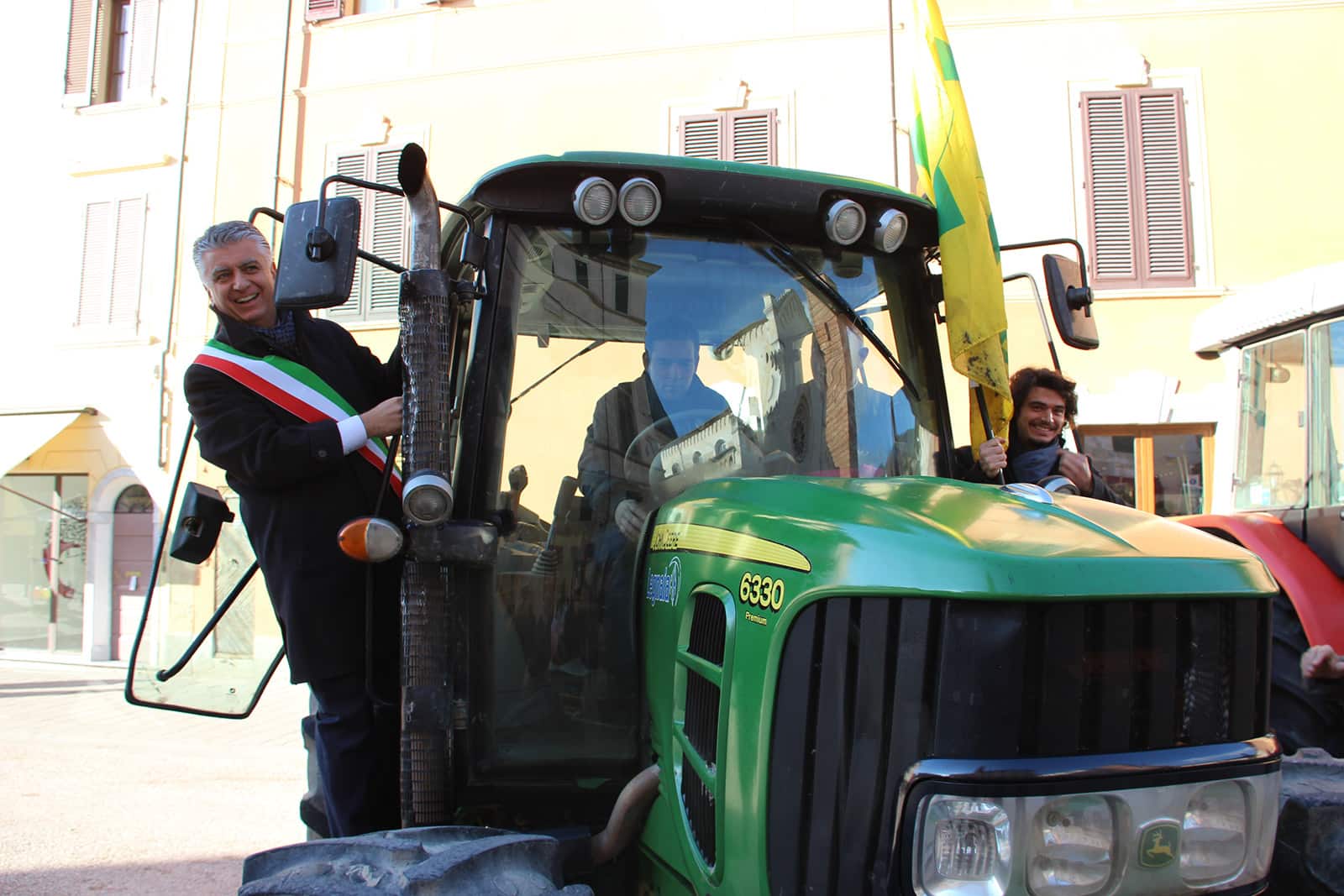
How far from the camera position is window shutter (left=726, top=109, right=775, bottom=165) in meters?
9.95

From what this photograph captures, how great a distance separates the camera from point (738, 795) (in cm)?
178

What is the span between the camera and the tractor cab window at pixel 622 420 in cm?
246

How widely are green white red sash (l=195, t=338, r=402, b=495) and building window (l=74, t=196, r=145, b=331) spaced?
1055 centimetres

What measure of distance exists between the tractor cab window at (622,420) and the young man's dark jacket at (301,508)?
38cm

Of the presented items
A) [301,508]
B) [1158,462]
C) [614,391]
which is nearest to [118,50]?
[1158,462]

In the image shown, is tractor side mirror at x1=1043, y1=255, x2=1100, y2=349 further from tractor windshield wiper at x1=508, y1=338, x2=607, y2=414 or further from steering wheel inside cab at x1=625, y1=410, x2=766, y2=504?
tractor windshield wiper at x1=508, y1=338, x2=607, y2=414

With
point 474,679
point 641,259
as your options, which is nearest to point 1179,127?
point 641,259

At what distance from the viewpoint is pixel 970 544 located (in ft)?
5.29

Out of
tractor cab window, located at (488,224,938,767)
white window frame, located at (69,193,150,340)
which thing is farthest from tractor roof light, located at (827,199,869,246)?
white window frame, located at (69,193,150,340)

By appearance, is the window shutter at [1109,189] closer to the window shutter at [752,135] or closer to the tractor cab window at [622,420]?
the window shutter at [752,135]

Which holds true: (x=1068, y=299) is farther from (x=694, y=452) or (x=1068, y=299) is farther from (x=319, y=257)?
(x=319, y=257)

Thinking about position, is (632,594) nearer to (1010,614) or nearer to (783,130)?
(1010,614)

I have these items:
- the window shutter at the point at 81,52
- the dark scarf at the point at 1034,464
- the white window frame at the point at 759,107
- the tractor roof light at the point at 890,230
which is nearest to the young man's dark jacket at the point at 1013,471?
the dark scarf at the point at 1034,464

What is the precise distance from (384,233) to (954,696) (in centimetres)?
1041
